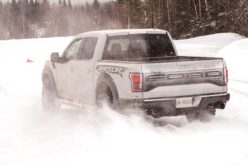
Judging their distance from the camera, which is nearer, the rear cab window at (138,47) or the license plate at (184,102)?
the license plate at (184,102)

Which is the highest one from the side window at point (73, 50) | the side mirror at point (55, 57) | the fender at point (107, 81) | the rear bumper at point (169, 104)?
the side window at point (73, 50)

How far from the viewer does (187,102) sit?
8.48 meters

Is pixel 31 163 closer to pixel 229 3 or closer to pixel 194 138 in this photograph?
pixel 194 138

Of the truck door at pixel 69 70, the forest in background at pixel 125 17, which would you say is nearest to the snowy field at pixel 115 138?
the truck door at pixel 69 70

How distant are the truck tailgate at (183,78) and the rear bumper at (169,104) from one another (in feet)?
0.25

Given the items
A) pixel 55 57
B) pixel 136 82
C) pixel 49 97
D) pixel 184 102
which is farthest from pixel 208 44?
pixel 136 82

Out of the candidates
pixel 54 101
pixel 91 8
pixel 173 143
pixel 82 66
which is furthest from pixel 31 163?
pixel 91 8

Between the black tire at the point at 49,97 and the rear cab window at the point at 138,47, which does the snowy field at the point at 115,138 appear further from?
the rear cab window at the point at 138,47

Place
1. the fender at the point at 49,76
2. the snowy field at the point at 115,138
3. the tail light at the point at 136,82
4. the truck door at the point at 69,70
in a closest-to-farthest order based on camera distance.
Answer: the snowy field at the point at 115,138 → the tail light at the point at 136,82 → the truck door at the point at 69,70 → the fender at the point at 49,76

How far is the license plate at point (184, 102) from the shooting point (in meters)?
8.39

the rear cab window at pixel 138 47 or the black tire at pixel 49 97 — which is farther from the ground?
the rear cab window at pixel 138 47

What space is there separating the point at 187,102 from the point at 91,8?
143840 mm

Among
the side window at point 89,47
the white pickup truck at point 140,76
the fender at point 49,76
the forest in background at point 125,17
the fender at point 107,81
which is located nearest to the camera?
the white pickup truck at point 140,76

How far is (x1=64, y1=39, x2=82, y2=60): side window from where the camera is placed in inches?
411
